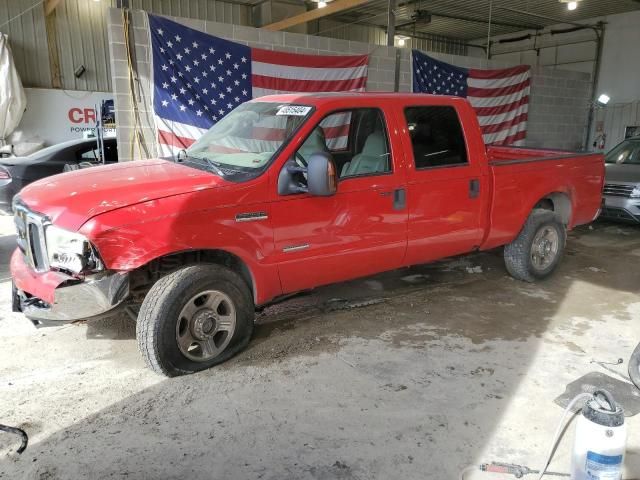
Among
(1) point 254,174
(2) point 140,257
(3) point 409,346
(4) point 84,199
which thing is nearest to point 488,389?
(3) point 409,346

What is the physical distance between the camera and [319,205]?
3.79 m

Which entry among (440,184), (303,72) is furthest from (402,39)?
(440,184)

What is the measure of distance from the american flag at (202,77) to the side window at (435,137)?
428 cm

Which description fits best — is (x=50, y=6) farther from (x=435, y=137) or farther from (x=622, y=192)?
(x=622, y=192)

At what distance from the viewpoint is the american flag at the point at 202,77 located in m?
7.34

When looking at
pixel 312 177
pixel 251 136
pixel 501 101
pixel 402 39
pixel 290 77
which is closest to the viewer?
pixel 312 177

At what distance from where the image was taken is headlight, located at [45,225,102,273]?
10.1 ft

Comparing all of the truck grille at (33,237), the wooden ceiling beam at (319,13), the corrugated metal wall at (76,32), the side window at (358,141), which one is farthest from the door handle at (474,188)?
the corrugated metal wall at (76,32)

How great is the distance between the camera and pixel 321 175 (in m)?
3.44

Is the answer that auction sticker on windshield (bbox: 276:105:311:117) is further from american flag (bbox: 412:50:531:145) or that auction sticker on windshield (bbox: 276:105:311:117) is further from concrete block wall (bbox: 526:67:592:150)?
concrete block wall (bbox: 526:67:592:150)

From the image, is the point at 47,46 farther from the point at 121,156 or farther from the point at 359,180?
the point at 359,180

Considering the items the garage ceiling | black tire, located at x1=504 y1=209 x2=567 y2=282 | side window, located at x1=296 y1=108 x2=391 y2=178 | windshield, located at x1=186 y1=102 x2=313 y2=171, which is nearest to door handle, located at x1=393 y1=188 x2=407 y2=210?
side window, located at x1=296 y1=108 x2=391 y2=178

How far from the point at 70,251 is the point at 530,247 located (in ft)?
14.4

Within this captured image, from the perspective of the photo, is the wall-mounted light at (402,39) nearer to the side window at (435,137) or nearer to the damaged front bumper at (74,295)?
the side window at (435,137)
